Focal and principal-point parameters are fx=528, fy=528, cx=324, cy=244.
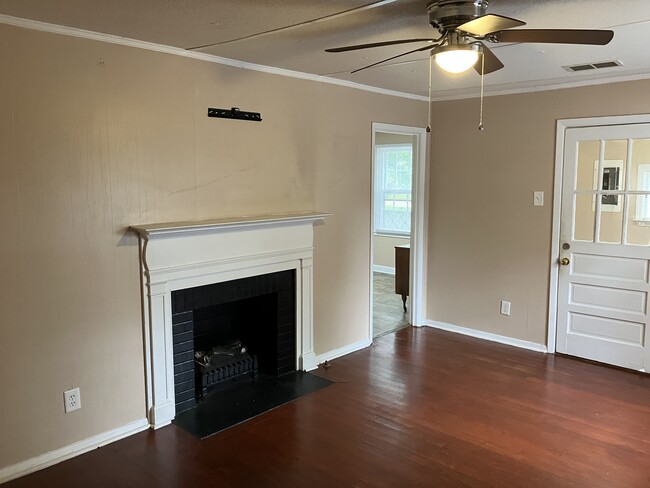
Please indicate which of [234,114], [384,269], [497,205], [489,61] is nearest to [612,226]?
[497,205]

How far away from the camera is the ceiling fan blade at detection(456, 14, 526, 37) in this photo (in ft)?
6.29

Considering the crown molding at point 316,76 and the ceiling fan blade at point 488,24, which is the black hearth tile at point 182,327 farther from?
the ceiling fan blade at point 488,24

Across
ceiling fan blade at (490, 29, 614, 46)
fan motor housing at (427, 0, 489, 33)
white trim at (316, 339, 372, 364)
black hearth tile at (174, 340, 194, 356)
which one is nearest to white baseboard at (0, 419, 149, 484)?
black hearth tile at (174, 340, 194, 356)

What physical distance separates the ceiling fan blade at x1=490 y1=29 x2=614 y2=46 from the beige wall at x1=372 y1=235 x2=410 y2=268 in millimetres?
5716

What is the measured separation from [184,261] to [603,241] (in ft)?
10.5

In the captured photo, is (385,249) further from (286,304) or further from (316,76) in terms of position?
(316,76)

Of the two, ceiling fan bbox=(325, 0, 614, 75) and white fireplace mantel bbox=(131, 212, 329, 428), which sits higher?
ceiling fan bbox=(325, 0, 614, 75)

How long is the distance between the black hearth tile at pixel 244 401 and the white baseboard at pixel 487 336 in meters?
1.74

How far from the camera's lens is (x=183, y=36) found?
2787 millimetres

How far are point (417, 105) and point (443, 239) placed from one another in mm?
1292

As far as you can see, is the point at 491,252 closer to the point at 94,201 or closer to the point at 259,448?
the point at 259,448

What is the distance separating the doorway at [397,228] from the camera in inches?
201

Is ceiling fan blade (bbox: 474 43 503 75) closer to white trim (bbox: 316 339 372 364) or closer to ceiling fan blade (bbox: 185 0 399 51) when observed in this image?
ceiling fan blade (bbox: 185 0 399 51)

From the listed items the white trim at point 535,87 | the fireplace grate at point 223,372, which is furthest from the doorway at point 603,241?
the fireplace grate at point 223,372
